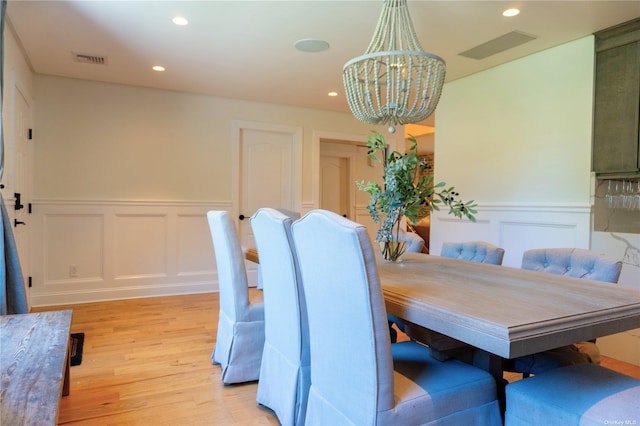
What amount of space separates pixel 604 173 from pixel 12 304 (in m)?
3.98

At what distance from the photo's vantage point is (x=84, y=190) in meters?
4.28

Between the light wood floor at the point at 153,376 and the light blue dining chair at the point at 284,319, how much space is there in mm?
255

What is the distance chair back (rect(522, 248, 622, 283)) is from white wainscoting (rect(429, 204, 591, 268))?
3.81 ft

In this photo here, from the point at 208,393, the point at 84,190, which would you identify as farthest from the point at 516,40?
the point at 84,190

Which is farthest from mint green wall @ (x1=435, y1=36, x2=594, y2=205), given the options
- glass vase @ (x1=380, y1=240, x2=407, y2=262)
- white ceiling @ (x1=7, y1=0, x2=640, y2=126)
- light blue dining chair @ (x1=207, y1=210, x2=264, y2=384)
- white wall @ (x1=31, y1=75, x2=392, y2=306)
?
light blue dining chair @ (x1=207, y1=210, x2=264, y2=384)

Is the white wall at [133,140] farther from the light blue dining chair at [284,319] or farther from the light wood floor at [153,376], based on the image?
the light blue dining chair at [284,319]


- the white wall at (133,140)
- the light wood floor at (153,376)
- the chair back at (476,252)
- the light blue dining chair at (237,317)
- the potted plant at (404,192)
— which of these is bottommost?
the light wood floor at (153,376)

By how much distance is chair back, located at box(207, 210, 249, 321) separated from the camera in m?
2.26

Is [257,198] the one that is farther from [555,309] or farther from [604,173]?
[555,309]

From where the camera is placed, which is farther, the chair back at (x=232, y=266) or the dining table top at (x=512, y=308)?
the chair back at (x=232, y=266)

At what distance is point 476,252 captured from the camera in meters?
2.56

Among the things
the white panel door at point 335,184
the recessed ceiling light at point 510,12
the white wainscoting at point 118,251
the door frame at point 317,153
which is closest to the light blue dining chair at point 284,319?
the recessed ceiling light at point 510,12

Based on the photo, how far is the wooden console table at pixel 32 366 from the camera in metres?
1.10

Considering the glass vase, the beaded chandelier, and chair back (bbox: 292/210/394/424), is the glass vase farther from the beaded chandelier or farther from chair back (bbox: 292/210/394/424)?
chair back (bbox: 292/210/394/424)
